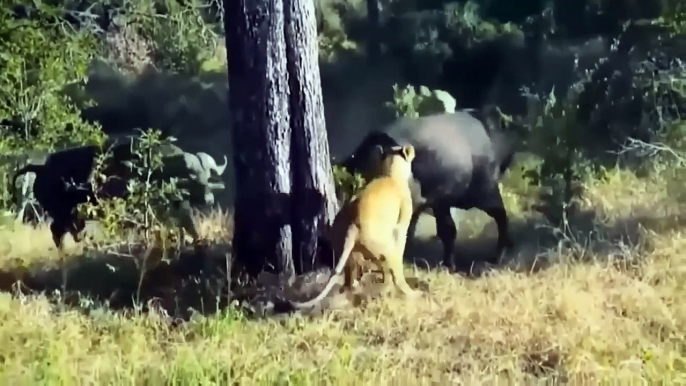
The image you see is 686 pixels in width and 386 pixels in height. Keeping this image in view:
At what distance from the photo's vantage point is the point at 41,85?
245cm

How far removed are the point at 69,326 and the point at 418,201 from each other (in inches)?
33.6

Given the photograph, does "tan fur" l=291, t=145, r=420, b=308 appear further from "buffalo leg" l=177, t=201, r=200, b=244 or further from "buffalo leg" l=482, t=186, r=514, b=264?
"buffalo leg" l=177, t=201, r=200, b=244

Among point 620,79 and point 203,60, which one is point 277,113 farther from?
point 620,79

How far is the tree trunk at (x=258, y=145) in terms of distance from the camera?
2.41 m

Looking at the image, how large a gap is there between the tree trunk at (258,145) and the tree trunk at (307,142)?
0.06 ft

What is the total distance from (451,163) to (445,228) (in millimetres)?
161

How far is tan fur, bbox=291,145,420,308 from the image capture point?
7.80ft

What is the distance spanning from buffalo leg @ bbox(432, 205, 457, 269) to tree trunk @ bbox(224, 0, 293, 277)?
342 millimetres

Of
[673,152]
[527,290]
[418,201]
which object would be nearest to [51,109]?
[418,201]

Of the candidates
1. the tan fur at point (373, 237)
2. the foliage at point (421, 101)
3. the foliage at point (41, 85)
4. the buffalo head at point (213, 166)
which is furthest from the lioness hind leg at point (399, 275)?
the foliage at point (41, 85)

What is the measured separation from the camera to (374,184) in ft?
7.87

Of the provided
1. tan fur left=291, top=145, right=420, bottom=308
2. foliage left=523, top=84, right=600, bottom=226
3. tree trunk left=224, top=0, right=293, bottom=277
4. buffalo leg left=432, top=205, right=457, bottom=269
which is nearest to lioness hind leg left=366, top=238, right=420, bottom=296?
tan fur left=291, top=145, right=420, bottom=308

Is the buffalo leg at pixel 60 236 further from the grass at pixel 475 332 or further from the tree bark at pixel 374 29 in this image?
the tree bark at pixel 374 29

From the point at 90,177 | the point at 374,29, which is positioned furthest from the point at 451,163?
the point at 90,177
